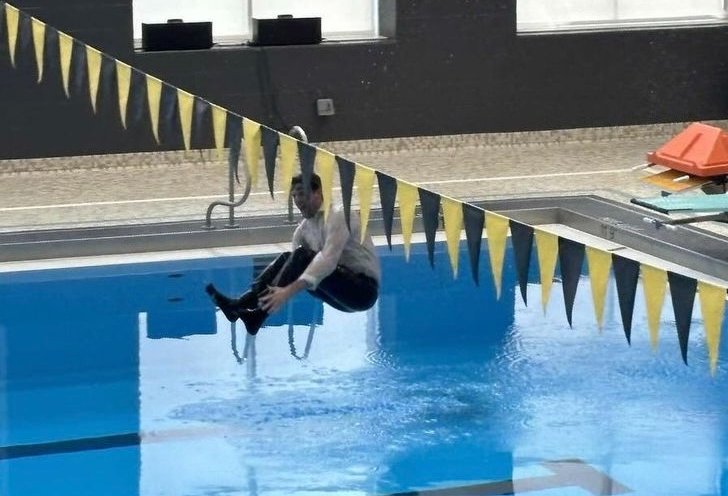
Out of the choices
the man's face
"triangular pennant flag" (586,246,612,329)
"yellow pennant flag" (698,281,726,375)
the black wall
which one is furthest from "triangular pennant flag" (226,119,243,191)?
the black wall

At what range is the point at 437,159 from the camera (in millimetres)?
13727

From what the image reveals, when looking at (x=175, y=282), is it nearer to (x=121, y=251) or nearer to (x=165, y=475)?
(x=121, y=251)

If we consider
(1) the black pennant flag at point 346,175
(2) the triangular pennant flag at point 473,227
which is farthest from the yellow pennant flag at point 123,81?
(2) the triangular pennant flag at point 473,227

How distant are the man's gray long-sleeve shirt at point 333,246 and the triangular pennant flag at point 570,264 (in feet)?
5.65

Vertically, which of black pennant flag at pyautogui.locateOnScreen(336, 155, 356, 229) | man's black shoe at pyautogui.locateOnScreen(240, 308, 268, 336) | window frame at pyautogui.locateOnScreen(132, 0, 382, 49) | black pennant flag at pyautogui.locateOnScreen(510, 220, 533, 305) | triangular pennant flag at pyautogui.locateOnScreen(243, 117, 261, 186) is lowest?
man's black shoe at pyautogui.locateOnScreen(240, 308, 268, 336)

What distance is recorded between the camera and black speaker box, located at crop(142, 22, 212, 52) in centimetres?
1322

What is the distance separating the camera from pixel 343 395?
8.38m

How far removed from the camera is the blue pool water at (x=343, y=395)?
728 centimetres

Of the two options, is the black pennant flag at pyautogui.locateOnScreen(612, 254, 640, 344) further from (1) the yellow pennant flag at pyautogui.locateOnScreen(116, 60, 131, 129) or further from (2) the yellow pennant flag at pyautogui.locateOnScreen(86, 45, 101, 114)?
(2) the yellow pennant flag at pyautogui.locateOnScreen(86, 45, 101, 114)

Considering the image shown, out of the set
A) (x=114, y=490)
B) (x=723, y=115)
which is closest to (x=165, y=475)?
(x=114, y=490)

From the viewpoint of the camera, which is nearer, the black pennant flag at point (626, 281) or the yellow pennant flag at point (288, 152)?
the black pennant flag at point (626, 281)

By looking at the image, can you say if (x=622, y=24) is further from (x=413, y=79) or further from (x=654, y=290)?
(x=654, y=290)

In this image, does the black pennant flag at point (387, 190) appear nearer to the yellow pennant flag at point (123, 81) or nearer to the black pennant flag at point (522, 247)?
the black pennant flag at point (522, 247)

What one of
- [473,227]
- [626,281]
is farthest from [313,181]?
[626,281]
